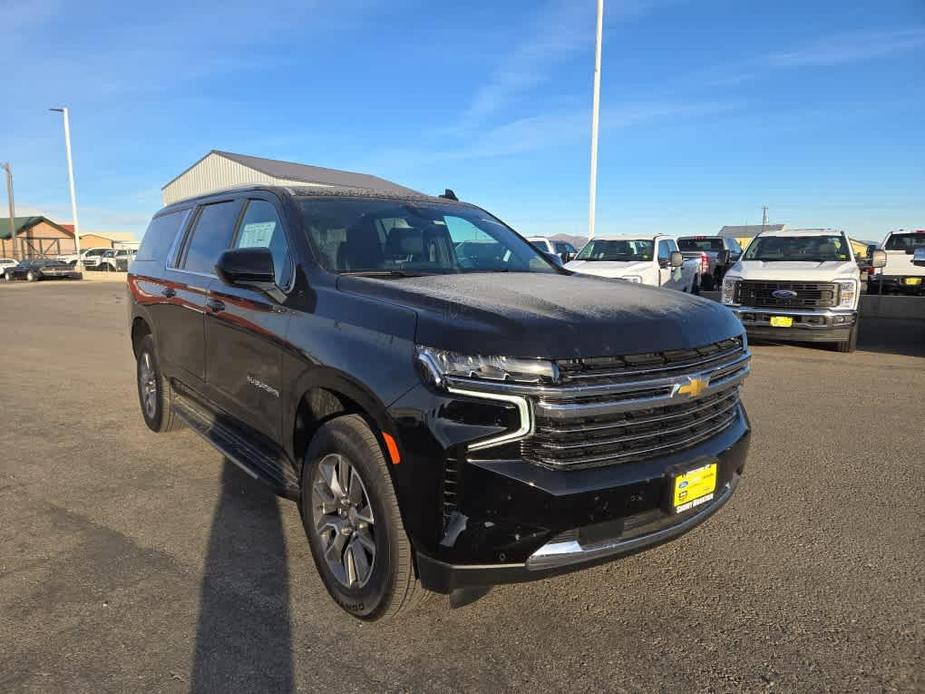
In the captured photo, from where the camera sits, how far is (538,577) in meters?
2.38

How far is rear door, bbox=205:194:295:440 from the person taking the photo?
3.30 metres

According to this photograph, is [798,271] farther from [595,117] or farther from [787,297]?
[595,117]

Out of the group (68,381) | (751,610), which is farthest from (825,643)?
(68,381)

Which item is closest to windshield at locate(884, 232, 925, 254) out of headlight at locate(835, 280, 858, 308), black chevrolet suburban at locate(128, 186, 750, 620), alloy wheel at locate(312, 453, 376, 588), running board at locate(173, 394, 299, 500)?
headlight at locate(835, 280, 858, 308)

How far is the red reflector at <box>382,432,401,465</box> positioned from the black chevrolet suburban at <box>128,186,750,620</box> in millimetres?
13

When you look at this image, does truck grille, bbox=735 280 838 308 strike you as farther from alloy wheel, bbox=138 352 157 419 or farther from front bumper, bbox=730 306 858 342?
alloy wheel, bbox=138 352 157 419

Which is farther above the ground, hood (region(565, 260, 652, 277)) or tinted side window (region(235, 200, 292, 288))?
tinted side window (region(235, 200, 292, 288))

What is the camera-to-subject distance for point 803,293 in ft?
31.8

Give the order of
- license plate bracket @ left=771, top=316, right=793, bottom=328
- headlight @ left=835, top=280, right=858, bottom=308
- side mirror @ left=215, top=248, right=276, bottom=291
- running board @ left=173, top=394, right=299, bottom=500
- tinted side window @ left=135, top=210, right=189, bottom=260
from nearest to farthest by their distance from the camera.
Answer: side mirror @ left=215, top=248, right=276, bottom=291, running board @ left=173, top=394, right=299, bottom=500, tinted side window @ left=135, top=210, right=189, bottom=260, headlight @ left=835, top=280, right=858, bottom=308, license plate bracket @ left=771, top=316, right=793, bottom=328

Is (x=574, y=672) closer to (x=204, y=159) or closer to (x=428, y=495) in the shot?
(x=428, y=495)

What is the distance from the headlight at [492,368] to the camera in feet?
7.60

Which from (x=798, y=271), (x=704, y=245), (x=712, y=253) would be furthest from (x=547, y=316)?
(x=704, y=245)

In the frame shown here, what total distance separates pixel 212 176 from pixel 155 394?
4207cm

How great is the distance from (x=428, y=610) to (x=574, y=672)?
712 millimetres
